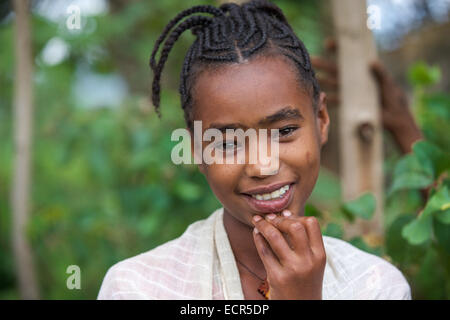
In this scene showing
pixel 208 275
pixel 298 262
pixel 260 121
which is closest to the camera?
pixel 298 262

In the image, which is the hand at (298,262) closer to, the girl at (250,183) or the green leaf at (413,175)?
the girl at (250,183)

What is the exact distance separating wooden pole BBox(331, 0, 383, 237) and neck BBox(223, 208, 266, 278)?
856 millimetres

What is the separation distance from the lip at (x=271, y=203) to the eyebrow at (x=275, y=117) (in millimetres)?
160

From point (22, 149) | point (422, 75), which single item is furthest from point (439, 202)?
point (22, 149)

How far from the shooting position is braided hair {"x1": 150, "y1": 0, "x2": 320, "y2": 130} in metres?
1.26

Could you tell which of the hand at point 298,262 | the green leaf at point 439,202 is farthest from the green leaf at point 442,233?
the hand at point 298,262

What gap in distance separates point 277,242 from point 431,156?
0.81 m

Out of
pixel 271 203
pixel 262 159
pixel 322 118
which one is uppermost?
pixel 322 118

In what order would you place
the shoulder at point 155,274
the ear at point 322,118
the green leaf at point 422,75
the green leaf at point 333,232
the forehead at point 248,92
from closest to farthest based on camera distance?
the forehead at point 248,92
the shoulder at point 155,274
the ear at point 322,118
the green leaf at point 333,232
the green leaf at point 422,75

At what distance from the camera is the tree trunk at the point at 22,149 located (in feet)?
9.75

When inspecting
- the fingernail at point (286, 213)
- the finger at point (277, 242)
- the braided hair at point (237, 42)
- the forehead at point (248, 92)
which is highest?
the braided hair at point (237, 42)

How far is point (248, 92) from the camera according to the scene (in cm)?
118

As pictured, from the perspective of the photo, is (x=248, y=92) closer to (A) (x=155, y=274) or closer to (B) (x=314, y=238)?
(B) (x=314, y=238)
